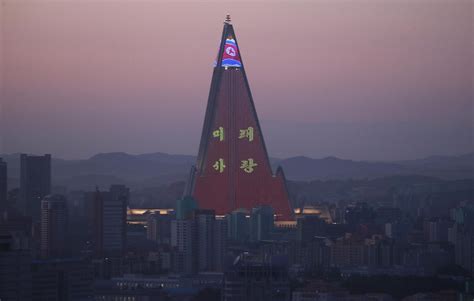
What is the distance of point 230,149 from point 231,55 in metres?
1.69

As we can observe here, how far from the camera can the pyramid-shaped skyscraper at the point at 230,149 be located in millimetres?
37750

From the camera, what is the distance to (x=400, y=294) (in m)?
29.1

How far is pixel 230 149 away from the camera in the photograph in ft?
125

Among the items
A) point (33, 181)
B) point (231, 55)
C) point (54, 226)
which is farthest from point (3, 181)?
point (231, 55)

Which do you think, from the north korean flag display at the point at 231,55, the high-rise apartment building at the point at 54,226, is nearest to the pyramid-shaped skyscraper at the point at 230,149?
the north korean flag display at the point at 231,55

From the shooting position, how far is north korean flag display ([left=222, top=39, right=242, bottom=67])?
1465 inches

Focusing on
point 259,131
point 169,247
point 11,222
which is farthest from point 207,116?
point 11,222

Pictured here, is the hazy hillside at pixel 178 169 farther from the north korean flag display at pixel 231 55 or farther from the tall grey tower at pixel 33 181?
the north korean flag display at pixel 231 55

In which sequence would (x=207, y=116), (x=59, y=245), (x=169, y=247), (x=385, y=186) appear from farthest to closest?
(x=385, y=186) < (x=207, y=116) < (x=169, y=247) < (x=59, y=245)

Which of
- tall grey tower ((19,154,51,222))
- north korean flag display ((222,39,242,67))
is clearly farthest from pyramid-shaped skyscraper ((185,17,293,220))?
tall grey tower ((19,154,51,222))

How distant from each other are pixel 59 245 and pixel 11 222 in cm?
169

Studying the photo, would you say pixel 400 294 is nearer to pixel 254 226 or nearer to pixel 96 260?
pixel 96 260

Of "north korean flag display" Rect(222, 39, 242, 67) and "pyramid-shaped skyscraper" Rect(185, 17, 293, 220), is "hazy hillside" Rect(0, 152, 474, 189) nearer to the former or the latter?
"pyramid-shaped skyscraper" Rect(185, 17, 293, 220)

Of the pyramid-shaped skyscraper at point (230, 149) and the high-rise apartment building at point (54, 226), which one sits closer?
the high-rise apartment building at point (54, 226)
